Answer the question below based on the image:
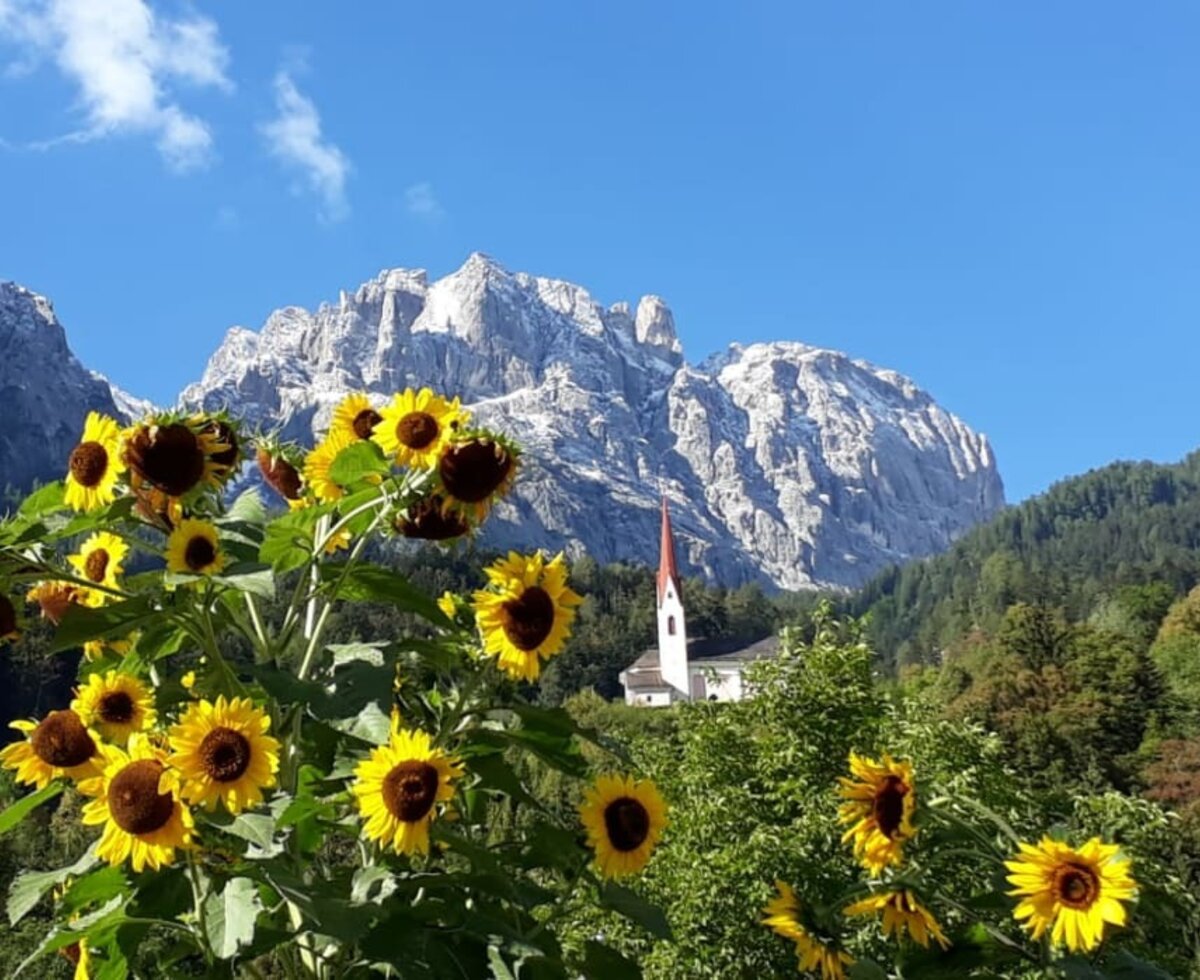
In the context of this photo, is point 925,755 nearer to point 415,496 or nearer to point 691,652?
point 415,496

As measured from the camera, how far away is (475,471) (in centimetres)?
195

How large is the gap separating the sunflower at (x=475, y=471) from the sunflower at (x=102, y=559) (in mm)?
714

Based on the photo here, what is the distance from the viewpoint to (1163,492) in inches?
5527

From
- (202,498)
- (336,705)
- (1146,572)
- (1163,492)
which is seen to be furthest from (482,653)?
(1163,492)

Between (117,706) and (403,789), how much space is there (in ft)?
1.97

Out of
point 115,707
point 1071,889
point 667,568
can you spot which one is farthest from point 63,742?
point 667,568

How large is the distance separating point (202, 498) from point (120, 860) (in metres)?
0.62

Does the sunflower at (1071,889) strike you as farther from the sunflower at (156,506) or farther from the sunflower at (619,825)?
the sunflower at (156,506)

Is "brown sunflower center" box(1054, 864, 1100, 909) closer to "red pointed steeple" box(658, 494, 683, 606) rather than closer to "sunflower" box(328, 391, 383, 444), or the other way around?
"sunflower" box(328, 391, 383, 444)

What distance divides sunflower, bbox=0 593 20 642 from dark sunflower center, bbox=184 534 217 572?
1.13ft

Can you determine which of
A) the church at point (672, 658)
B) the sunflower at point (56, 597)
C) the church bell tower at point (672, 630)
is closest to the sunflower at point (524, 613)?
the sunflower at point (56, 597)

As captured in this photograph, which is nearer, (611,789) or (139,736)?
(139,736)

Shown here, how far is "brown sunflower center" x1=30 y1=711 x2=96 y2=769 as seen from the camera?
1.94 metres

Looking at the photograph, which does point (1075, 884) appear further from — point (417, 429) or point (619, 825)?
point (417, 429)
